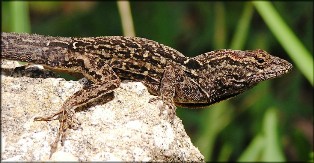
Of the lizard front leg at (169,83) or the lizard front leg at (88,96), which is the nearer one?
the lizard front leg at (88,96)

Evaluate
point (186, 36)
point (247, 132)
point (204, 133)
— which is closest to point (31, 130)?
point (204, 133)

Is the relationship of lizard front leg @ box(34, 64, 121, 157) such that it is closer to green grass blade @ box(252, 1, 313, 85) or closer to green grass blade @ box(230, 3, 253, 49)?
green grass blade @ box(252, 1, 313, 85)

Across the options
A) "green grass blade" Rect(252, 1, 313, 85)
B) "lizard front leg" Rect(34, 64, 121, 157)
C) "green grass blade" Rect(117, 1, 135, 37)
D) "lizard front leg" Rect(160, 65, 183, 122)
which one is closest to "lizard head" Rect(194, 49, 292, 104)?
"lizard front leg" Rect(160, 65, 183, 122)

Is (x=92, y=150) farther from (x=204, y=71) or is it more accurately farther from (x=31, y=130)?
(x=204, y=71)

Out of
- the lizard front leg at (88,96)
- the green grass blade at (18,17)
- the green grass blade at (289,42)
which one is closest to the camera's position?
the lizard front leg at (88,96)

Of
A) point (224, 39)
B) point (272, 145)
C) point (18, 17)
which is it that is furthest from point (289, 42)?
point (18, 17)

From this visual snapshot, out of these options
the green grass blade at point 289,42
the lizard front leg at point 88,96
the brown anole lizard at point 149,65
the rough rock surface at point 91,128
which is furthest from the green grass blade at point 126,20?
the rough rock surface at point 91,128

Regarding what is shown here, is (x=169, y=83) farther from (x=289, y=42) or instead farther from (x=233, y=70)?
(x=289, y=42)

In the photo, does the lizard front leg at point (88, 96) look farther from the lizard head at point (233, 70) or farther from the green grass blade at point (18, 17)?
the green grass blade at point (18, 17)
